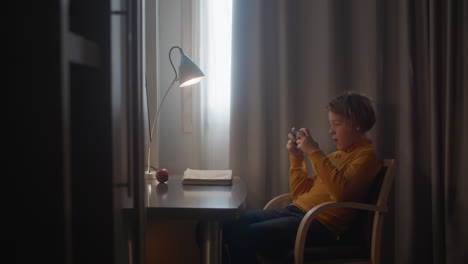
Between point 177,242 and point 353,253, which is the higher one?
point 353,253

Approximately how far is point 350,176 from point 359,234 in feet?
0.82

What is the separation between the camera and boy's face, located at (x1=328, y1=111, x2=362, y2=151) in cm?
176

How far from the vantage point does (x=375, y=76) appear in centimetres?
221

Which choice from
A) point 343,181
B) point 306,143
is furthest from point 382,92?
point 343,181

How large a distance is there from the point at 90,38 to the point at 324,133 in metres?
1.89

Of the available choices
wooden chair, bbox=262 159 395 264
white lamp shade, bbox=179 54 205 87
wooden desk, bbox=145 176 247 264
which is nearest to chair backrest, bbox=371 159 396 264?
wooden chair, bbox=262 159 395 264

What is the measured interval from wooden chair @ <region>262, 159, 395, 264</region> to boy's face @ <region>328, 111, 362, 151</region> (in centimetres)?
17

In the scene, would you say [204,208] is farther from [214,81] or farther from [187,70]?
[214,81]

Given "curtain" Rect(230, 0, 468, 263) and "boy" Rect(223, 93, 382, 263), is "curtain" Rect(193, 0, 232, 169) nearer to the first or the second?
"curtain" Rect(230, 0, 468, 263)

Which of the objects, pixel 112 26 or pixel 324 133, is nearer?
pixel 112 26

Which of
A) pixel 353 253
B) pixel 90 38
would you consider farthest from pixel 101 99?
pixel 353 253

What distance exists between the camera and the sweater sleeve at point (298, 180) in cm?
189

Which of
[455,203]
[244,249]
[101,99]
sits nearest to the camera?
[101,99]

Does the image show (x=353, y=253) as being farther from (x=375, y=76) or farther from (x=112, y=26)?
(x=112, y=26)
